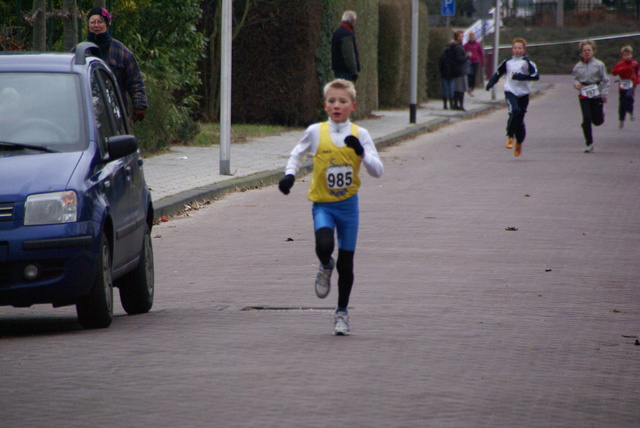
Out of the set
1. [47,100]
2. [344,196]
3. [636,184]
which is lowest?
[636,184]

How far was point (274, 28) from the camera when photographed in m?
24.1

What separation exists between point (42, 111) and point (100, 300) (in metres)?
1.29

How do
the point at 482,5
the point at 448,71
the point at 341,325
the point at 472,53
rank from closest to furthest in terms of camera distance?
the point at 341,325 < the point at 448,71 < the point at 482,5 < the point at 472,53

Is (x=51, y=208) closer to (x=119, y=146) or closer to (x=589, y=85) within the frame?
(x=119, y=146)

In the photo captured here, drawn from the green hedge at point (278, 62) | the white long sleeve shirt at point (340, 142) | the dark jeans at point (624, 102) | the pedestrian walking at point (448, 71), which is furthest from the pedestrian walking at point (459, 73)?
the white long sleeve shirt at point (340, 142)

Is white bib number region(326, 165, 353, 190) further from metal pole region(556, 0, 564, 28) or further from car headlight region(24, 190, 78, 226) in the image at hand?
metal pole region(556, 0, 564, 28)

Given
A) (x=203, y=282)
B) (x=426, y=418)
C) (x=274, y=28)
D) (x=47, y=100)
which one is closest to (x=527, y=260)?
(x=203, y=282)

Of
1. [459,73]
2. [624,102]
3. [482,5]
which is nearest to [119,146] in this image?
[624,102]

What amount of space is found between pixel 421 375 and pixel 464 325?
1413 mm

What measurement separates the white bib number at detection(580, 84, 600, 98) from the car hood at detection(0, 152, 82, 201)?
1496 centimetres

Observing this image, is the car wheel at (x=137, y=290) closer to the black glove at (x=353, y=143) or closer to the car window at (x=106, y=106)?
the car window at (x=106, y=106)

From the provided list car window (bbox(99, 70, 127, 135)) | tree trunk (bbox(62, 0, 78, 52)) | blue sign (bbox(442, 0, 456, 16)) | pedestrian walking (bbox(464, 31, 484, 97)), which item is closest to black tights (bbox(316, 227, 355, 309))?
car window (bbox(99, 70, 127, 135))

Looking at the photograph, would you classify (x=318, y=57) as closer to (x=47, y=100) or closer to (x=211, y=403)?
(x=47, y=100)

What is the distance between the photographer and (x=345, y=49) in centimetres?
2091
